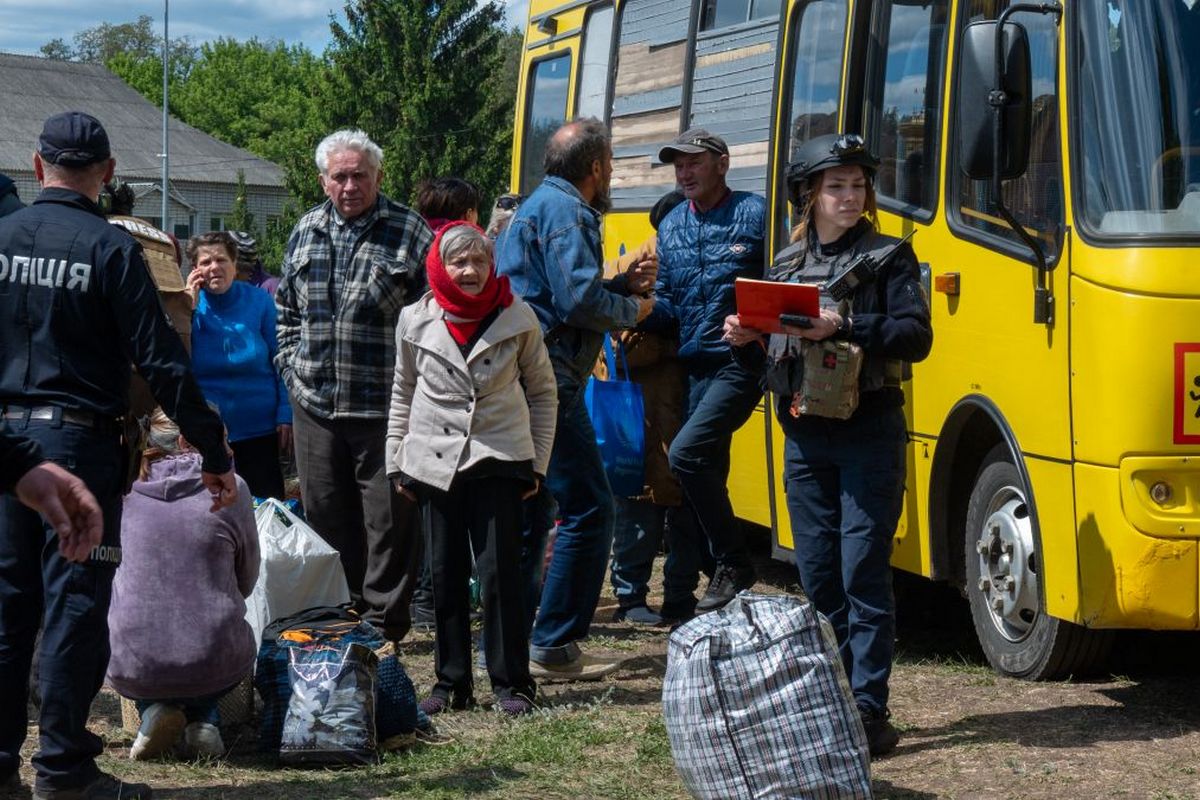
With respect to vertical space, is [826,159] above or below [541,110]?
below

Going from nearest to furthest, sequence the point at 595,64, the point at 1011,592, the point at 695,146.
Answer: the point at 1011,592
the point at 695,146
the point at 595,64

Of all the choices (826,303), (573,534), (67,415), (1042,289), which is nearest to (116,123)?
(573,534)


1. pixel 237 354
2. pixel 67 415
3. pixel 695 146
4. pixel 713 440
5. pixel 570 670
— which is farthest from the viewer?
pixel 237 354

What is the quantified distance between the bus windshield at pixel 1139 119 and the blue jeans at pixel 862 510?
3.16 ft

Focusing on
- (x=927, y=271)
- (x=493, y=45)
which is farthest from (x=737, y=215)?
(x=493, y=45)

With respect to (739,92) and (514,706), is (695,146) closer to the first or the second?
(739,92)

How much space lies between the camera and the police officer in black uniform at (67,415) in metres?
5.20

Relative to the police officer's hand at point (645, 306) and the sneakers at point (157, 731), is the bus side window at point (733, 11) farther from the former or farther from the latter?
the sneakers at point (157, 731)

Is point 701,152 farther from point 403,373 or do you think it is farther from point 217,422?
point 217,422

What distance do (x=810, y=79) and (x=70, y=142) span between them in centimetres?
375

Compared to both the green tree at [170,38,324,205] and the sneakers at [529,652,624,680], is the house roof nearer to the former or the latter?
the green tree at [170,38,324,205]

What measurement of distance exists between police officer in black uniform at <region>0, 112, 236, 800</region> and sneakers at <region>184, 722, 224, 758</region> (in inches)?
22.0

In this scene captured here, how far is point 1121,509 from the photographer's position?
576 cm

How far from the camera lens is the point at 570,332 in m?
6.95
